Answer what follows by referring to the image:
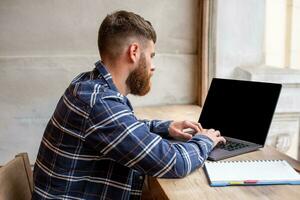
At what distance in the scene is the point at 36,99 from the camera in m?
2.24

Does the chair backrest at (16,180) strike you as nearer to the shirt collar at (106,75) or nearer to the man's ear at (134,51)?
the shirt collar at (106,75)

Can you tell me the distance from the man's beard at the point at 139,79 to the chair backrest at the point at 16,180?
0.50 meters

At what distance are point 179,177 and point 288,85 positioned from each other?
59.3 inches

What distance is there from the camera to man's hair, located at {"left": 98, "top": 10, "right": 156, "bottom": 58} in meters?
1.20

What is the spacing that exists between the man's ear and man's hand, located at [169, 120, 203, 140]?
1.25ft

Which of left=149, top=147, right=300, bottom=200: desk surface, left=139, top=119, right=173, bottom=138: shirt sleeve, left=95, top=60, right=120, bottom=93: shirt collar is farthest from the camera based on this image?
left=139, top=119, right=173, bottom=138: shirt sleeve

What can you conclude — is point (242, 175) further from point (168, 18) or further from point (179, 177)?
point (168, 18)

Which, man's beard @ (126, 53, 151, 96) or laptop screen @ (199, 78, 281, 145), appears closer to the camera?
man's beard @ (126, 53, 151, 96)

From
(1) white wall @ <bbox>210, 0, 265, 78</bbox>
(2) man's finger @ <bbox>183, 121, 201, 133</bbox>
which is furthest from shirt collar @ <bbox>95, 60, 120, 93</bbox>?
(1) white wall @ <bbox>210, 0, 265, 78</bbox>

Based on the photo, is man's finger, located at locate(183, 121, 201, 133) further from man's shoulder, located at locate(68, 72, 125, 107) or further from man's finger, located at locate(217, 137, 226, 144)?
man's shoulder, located at locate(68, 72, 125, 107)

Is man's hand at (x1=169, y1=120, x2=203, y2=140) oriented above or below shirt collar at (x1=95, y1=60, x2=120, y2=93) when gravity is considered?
below

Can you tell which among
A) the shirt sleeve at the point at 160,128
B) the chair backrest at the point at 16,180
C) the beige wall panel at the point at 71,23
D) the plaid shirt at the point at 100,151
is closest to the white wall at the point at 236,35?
the beige wall panel at the point at 71,23

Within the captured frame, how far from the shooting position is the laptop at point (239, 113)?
1347 millimetres

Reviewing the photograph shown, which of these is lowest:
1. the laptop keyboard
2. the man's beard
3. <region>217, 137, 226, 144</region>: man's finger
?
the laptop keyboard
